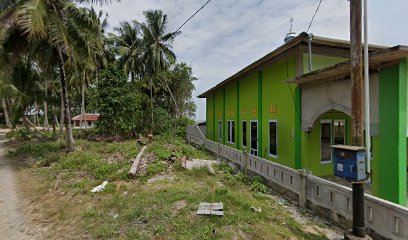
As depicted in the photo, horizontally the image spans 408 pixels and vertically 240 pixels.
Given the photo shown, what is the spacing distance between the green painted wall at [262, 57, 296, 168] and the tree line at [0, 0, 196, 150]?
9.64 metres

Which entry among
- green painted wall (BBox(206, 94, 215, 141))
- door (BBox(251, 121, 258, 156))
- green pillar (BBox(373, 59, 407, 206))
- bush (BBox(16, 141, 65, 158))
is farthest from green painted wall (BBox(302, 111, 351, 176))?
bush (BBox(16, 141, 65, 158))

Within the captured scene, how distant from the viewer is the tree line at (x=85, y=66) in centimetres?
1200

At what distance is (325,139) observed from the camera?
9562 mm

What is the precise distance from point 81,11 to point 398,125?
14.1 meters

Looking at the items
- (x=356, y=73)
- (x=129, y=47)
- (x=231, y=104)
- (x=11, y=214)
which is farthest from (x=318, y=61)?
(x=129, y=47)

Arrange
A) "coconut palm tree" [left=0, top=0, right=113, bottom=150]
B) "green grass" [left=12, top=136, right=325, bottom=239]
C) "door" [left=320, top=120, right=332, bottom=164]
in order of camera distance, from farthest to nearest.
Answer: "coconut palm tree" [left=0, top=0, right=113, bottom=150] → "door" [left=320, top=120, right=332, bottom=164] → "green grass" [left=12, top=136, right=325, bottom=239]

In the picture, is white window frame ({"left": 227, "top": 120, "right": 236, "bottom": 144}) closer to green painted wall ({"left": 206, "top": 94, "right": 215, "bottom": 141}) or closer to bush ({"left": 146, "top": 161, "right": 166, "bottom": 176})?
green painted wall ({"left": 206, "top": 94, "right": 215, "bottom": 141})

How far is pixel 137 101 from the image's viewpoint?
21.5 metres

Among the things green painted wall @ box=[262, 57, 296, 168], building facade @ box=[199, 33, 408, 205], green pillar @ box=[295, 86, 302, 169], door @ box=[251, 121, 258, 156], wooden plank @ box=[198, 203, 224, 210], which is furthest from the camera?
door @ box=[251, 121, 258, 156]

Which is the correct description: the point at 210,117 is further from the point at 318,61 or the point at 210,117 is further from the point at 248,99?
the point at 318,61

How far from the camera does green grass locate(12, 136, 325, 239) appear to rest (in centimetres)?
479

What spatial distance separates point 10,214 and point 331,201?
7739 mm

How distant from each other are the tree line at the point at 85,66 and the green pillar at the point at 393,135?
12185mm

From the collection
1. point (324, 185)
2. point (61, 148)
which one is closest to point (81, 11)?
point (61, 148)
